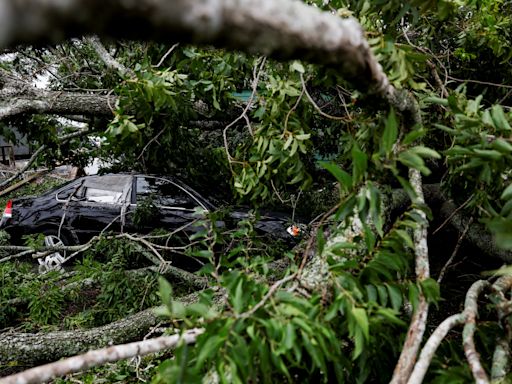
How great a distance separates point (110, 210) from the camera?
6422 mm

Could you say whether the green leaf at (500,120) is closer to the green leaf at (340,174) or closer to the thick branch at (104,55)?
the green leaf at (340,174)

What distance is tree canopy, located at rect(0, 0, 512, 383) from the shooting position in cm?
100

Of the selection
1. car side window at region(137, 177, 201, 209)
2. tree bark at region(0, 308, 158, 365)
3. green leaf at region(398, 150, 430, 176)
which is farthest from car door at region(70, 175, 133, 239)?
green leaf at region(398, 150, 430, 176)

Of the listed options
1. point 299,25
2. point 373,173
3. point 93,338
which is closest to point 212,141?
point 93,338

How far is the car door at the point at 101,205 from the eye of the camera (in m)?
6.39

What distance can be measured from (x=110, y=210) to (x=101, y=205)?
16 centimetres

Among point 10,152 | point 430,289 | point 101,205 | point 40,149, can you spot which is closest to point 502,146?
point 430,289

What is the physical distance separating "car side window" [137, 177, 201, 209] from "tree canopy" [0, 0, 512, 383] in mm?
1203

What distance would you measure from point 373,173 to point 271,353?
0.70 metres

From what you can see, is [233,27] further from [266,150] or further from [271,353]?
[266,150]

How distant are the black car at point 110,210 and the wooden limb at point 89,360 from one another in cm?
412

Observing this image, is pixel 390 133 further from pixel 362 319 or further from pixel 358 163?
pixel 362 319

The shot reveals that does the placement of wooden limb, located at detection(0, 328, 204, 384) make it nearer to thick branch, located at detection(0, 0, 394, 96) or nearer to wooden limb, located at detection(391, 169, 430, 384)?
wooden limb, located at detection(391, 169, 430, 384)

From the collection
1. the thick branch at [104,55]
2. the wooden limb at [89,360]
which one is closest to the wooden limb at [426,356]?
the wooden limb at [89,360]
